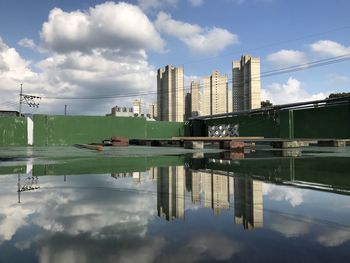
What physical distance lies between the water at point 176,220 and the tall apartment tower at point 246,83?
128ft

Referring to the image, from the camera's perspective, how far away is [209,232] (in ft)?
Result: 10.2

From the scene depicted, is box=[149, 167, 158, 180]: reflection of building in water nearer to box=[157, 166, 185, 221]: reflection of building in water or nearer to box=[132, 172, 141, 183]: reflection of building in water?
box=[157, 166, 185, 221]: reflection of building in water

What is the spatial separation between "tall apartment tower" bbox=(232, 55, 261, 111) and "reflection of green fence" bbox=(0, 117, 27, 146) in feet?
96.3

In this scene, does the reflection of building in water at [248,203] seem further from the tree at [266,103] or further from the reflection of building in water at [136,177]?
the tree at [266,103]

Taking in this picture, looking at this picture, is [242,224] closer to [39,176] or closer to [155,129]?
[39,176]

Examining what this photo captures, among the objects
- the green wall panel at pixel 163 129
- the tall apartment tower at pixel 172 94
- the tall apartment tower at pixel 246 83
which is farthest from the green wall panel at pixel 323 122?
the tall apartment tower at pixel 172 94

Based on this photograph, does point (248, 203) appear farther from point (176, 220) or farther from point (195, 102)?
point (195, 102)

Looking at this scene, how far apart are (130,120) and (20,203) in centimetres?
2534

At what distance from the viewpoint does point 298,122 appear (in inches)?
933

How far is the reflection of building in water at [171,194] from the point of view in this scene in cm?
389

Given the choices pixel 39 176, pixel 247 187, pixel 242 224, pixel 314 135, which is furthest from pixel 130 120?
pixel 242 224

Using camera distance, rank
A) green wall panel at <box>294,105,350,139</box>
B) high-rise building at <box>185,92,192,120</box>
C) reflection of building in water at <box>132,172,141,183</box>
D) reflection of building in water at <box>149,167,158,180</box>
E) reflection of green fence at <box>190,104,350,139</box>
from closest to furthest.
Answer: reflection of building in water at <box>132,172,141,183</box>, reflection of building in water at <box>149,167,158,180</box>, green wall panel at <box>294,105,350,139</box>, reflection of green fence at <box>190,104,350,139</box>, high-rise building at <box>185,92,192,120</box>

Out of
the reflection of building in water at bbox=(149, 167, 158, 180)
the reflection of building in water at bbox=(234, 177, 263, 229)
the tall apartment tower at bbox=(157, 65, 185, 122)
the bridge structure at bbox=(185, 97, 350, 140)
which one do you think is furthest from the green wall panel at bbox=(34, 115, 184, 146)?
the tall apartment tower at bbox=(157, 65, 185, 122)

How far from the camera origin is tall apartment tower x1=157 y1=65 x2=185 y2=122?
5725 cm
